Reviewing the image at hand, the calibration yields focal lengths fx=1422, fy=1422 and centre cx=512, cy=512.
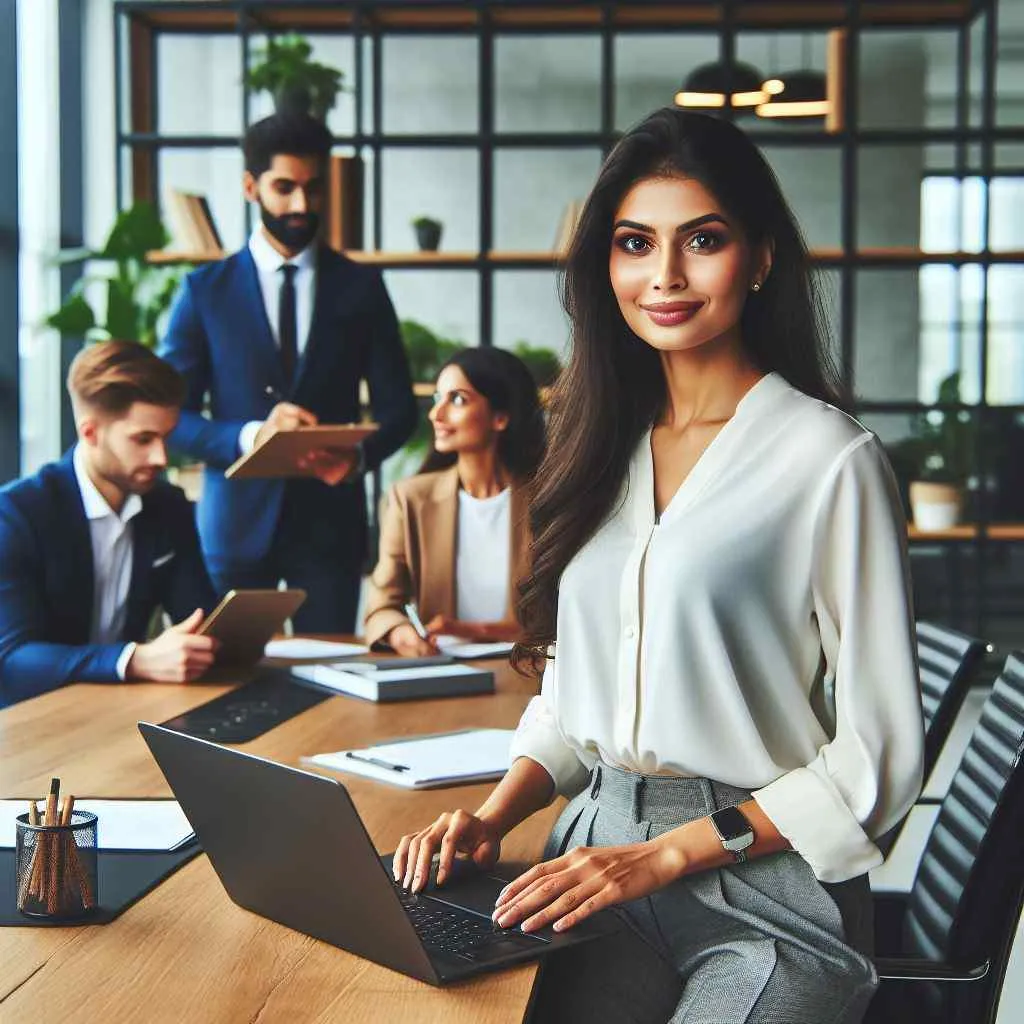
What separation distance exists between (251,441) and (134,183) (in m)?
3.22

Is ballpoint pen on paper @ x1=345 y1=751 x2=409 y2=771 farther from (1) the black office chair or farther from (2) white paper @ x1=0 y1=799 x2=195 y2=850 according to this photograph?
(1) the black office chair

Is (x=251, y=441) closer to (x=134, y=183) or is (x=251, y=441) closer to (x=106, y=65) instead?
(x=134, y=183)

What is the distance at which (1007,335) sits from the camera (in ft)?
21.3

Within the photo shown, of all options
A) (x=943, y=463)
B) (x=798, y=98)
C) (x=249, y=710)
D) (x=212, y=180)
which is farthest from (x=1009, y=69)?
(x=249, y=710)

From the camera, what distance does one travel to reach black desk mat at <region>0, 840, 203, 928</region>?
1205 mm

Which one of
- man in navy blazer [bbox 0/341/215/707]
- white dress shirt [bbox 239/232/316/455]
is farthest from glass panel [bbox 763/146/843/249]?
man in navy blazer [bbox 0/341/215/707]

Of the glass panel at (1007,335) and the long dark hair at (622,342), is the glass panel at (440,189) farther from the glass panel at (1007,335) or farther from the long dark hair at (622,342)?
the long dark hair at (622,342)

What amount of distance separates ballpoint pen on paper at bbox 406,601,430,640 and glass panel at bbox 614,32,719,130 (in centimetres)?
386

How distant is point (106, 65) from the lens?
636cm

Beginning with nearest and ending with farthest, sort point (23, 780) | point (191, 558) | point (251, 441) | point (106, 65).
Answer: point (23, 780)
point (191, 558)
point (251, 441)
point (106, 65)

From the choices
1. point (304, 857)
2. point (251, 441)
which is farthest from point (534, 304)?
point (304, 857)

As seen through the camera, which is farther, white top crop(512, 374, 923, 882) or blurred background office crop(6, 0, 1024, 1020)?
blurred background office crop(6, 0, 1024, 1020)

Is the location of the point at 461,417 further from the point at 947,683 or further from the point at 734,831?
the point at 734,831

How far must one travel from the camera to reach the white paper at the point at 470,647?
2.71 m
